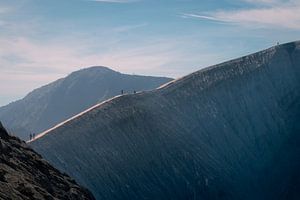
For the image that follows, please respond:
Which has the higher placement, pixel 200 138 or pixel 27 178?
pixel 27 178

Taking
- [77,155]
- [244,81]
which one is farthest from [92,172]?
[244,81]

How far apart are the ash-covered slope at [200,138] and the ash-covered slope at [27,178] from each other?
4220 centimetres

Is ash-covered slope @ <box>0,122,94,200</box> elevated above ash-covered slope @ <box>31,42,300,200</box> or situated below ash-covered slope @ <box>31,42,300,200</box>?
above

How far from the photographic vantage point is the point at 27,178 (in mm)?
36438

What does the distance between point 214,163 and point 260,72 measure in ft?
113

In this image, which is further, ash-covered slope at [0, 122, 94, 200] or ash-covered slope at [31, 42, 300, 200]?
ash-covered slope at [31, 42, 300, 200]

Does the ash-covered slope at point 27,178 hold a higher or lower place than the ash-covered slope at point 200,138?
higher

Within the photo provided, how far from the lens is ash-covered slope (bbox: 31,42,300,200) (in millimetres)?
94812

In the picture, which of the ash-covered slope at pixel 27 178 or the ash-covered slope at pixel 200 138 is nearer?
the ash-covered slope at pixel 27 178

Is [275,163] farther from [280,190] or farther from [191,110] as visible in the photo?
[191,110]

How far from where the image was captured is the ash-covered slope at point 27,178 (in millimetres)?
33438

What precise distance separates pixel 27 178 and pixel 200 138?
83.6 m

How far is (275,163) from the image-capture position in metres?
126

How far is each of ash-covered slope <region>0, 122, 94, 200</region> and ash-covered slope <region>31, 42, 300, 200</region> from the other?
42.2 m
